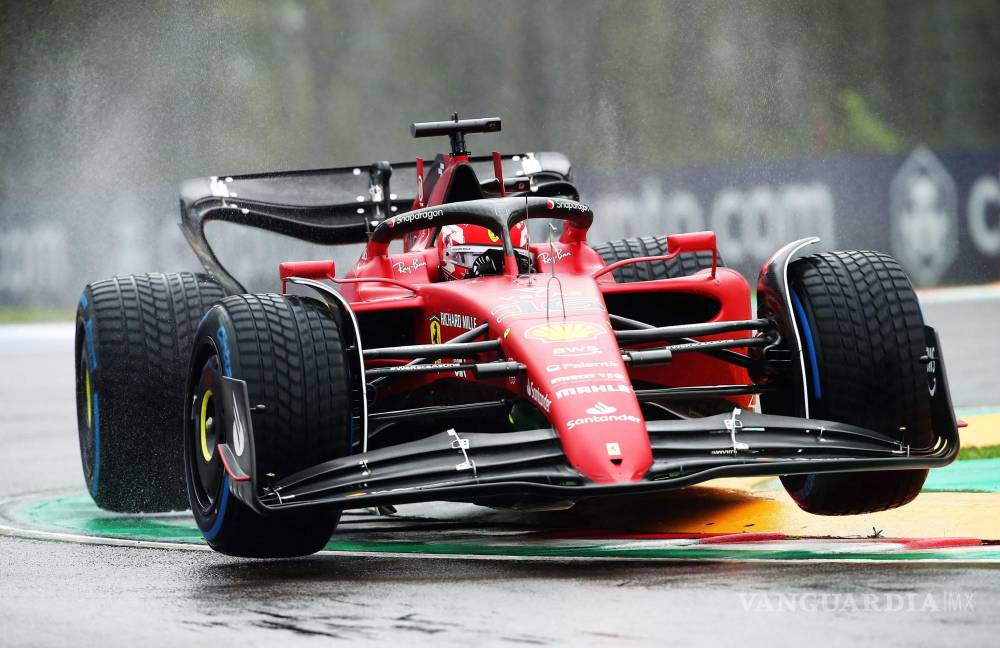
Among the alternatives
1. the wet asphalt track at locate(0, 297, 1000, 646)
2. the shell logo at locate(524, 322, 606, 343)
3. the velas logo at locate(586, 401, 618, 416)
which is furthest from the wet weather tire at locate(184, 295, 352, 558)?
the velas logo at locate(586, 401, 618, 416)

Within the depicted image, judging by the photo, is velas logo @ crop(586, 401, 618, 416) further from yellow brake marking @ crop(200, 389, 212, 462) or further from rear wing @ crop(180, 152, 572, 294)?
rear wing @ crop(180, 152, 572, 294)

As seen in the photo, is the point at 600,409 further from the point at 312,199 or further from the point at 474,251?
the point at 312,199

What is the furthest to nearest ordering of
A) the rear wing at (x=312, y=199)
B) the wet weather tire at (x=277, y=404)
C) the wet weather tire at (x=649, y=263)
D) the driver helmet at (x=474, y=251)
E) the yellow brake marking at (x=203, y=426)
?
the rear wing at (x=312, y=199) → the wet weather tire at (x=649, y=263) → the driver helmet at (x=474, y=251) → the yellow brake marking at (x=203, y=426) → the wet weather tire at (x=277, y=404)

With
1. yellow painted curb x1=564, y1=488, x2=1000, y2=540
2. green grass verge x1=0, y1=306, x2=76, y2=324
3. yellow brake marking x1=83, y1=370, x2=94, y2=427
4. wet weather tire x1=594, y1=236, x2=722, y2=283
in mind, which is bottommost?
yellow painted curb x1=564, y1=488, x2=1000, y2=540

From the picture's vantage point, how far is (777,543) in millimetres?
6352

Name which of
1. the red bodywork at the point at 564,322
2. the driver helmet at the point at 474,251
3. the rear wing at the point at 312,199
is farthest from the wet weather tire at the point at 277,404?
the rear wing at the point at 312,199

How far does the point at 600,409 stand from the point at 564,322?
60 centimetres

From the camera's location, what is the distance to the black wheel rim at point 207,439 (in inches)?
250

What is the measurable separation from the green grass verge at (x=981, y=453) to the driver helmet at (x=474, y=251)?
286cm

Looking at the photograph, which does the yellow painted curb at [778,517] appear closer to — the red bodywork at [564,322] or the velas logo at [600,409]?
the red bodywork at [564,322]

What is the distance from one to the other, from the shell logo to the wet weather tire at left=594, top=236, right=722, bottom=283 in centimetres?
210

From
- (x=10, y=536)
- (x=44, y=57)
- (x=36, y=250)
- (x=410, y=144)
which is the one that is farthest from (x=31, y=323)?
(x=10, y=536)

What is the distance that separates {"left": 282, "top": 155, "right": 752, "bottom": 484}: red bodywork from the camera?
5.89m

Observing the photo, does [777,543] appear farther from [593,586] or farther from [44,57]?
[44,57]
